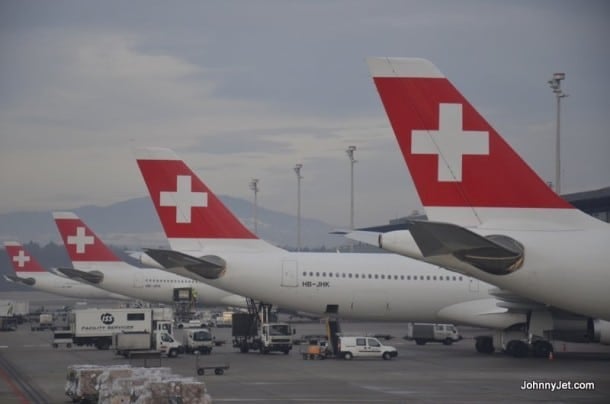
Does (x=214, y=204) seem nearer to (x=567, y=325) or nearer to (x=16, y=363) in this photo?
(x=16, y=363)

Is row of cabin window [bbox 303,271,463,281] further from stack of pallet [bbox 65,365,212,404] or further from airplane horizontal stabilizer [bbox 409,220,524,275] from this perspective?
airplane horizontal stabilizer [bbox 409,220,524,275]

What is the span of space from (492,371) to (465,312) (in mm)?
10051

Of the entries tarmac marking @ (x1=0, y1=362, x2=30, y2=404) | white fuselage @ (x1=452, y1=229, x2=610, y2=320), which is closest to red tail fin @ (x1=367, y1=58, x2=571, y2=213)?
white fuselage @ (x1=452, y1=229, x2=610, y2=320)

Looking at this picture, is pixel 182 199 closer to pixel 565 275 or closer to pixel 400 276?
pixel 400 276

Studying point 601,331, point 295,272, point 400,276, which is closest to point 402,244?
point 601,331

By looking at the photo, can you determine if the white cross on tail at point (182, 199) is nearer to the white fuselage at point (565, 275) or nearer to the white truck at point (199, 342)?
the white truck at point (199, 342)

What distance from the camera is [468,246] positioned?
1001 inches

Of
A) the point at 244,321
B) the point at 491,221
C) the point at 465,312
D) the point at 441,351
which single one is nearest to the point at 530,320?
the point at 465,312

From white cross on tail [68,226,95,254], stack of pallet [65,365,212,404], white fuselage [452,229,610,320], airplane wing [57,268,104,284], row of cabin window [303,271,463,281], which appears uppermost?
white cross on tail [68,226,95,254]

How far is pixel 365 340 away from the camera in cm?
4822

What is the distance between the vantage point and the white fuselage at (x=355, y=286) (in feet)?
161

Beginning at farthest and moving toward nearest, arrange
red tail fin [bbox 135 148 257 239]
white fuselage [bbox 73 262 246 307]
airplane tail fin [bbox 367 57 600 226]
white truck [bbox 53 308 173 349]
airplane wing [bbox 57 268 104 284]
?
white fuselage [bbox 73 262 246 307] < airplane wing [bbox 57 268 104 284] < white truck [bbox 53 308 173 349] < red tail fin [bbox 135 148 257 239] < airplane tail fin [bbox 367 57 600 226]

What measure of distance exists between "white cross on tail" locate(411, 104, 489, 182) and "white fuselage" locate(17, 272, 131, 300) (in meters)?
84.1

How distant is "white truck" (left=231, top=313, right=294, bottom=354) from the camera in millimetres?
51688
